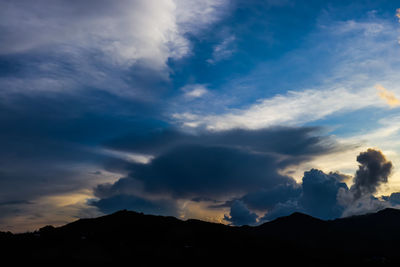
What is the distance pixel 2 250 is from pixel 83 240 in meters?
31.0

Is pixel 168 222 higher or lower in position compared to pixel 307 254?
higher

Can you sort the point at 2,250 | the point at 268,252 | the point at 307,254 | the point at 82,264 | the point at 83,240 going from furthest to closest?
the point at 307,254, the point at 268,252, the point at 83,240, the point at 2,250, the point at 82,264

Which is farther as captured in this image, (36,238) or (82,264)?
(36,238)

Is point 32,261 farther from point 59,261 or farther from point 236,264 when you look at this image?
point 236,264

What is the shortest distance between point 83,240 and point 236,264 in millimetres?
69052

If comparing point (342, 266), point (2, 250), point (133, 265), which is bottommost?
point (342, 266)

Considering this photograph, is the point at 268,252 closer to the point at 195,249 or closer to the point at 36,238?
the point at 195,249

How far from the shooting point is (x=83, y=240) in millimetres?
146375

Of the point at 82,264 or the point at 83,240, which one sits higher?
the point at 83,240

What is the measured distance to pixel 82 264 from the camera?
122m

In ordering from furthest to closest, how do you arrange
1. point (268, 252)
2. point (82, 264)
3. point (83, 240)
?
point (268, 252) < point (83, 240) < point (82, 264)

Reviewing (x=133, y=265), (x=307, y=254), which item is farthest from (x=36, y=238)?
(x=307, y=254)

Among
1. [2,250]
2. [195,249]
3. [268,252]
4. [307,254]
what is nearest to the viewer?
[2,250]

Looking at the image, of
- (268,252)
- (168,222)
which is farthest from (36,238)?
(268,252)
